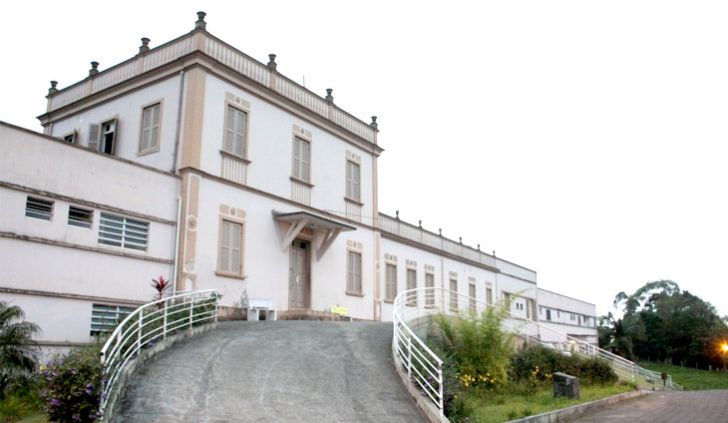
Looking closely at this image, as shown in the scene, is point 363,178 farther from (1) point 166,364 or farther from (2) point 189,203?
(1) point 166,364

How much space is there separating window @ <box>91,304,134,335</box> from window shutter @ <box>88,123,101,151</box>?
6.68 m

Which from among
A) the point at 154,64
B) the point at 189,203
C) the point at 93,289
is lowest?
Result: the point at 93,289

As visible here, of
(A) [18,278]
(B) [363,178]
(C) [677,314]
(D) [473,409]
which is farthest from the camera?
(C) [677,314]

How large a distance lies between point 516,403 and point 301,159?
456 inches

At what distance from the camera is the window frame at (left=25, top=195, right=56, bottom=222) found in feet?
46.0

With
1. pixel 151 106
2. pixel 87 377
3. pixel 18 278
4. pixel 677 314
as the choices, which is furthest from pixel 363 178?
pixel 677 314

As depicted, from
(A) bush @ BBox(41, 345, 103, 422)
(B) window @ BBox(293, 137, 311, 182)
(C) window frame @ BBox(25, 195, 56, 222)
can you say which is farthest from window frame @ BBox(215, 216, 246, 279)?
(A) bush @ BBox(41, 345, 103, 422)

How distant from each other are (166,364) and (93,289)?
4.37 m

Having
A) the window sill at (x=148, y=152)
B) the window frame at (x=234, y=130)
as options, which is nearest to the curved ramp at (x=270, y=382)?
the window frame at (x=234, y=130)

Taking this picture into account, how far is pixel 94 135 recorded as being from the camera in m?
20.3

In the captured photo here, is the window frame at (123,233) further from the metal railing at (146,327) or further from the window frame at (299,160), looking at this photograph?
the window frame at (299,160)

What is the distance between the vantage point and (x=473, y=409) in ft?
35.6

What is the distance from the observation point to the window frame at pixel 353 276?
23547mm

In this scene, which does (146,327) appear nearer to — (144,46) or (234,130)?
(234,130)
